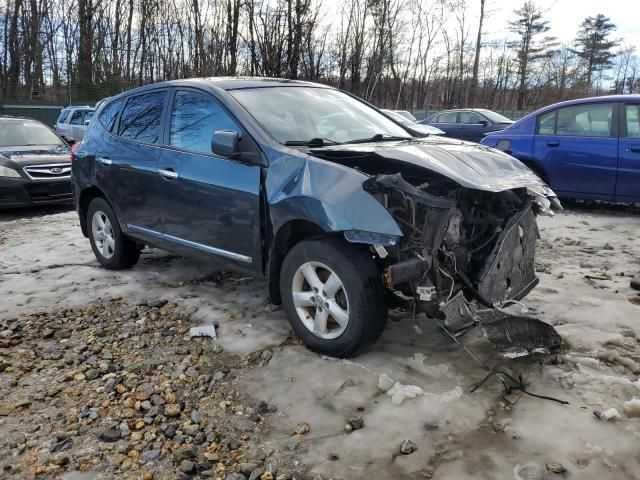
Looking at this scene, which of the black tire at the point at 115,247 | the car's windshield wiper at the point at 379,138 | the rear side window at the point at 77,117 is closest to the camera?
the car's windshield wiper at the point at 379,138

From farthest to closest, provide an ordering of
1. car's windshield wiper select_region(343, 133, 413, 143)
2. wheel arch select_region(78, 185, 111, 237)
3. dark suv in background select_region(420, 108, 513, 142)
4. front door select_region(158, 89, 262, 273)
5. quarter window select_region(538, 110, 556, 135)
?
1. dark suv in background select_region(420, 108, 513, 142)
2. quarter window select_region(538, 110, 556, 135)
3. wheel arch select_region(78, 185, 111, 237)
4. car's windshield wiper select_region(343, 133, 413, 143)
5. front door select_region(158, 89, 262, 273)

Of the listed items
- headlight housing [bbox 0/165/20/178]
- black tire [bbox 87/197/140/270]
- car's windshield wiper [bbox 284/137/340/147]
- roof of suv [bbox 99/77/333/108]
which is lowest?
black tire [bbox 87/197/140/270]

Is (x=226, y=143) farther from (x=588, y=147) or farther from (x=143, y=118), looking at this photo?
(x=588, y=147)

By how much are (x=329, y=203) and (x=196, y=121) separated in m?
1.67

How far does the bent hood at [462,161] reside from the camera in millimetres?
3059

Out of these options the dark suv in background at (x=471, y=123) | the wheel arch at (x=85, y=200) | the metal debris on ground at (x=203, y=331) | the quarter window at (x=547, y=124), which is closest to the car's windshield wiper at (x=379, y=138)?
the metal debris on ground at (x=203, y=331)

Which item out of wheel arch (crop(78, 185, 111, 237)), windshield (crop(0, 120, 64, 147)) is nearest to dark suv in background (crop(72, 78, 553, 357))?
wheel arch (crop(78, 185, 111, 237))

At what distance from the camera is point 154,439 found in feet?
8.66

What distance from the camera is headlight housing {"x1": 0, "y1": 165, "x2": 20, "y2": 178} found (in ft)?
27.1

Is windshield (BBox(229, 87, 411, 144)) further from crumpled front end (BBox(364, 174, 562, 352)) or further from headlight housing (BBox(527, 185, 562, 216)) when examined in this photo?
headlight housing (BBox(527, 185, 562, 216))

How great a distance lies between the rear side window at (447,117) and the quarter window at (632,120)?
9.61m

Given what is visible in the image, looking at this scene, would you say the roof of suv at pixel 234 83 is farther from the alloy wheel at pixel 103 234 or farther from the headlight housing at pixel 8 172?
the headlight housing at pixel 8 172

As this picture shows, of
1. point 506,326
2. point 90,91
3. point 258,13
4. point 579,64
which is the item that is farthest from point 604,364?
point 579,64

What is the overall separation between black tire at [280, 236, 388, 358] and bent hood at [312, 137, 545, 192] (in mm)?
608
